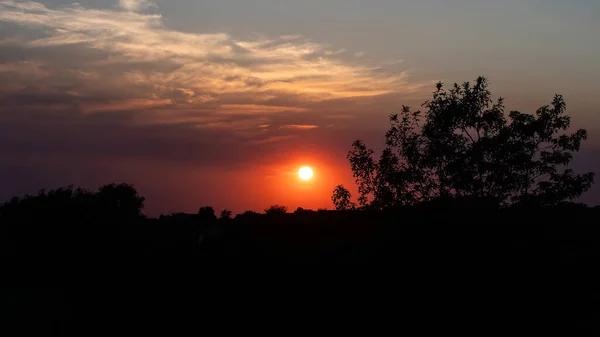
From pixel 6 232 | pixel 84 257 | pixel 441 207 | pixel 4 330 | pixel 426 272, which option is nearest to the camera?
pixel 426 272

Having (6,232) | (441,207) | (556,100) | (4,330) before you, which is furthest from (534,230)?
(6,232)

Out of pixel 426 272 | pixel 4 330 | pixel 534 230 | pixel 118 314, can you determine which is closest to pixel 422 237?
pixel 426 272

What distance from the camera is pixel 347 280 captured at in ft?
68.5

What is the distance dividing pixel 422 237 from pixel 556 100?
16.1 meters

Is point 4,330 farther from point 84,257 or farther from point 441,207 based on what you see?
point 441,207

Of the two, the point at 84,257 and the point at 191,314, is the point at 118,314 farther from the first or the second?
the point at 84,257

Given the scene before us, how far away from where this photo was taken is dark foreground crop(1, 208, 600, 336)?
19.2 metres

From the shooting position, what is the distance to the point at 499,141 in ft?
107

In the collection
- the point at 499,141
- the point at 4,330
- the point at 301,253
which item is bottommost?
the point at 4,330

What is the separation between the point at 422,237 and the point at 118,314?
40.2 feet

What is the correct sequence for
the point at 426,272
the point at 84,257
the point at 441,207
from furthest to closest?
the point at 84,257 < the point at 441,207 < the point at 426,272

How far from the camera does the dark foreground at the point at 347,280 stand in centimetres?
1920

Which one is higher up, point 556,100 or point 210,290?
point 556,100

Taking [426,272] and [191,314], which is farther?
[191,314]
